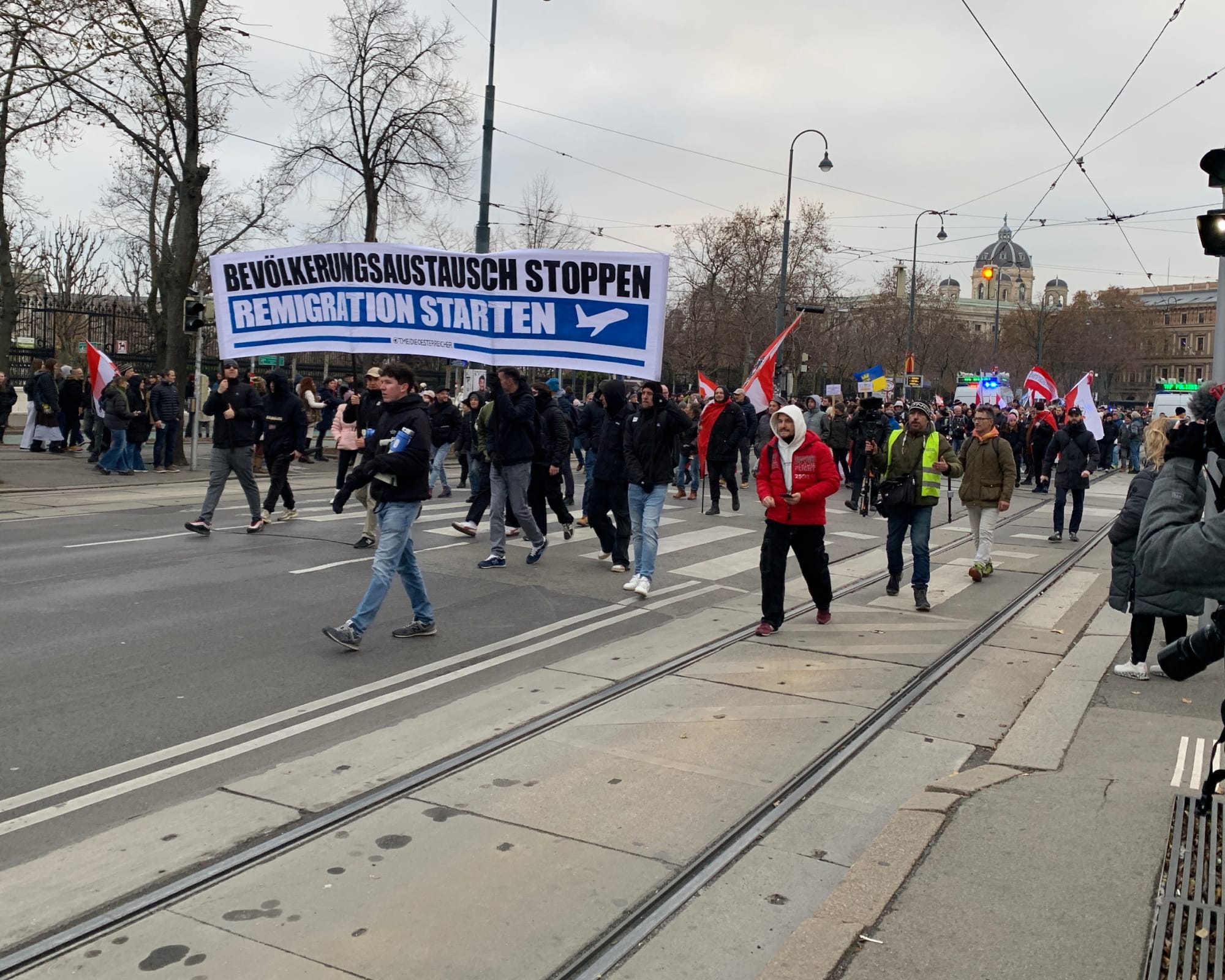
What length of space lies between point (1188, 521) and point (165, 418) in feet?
65.0

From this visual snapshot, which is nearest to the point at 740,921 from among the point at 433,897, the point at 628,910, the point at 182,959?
the point at 628,910

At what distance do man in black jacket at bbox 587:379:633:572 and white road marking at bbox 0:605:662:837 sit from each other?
251cm

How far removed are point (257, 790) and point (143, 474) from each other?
637 inches

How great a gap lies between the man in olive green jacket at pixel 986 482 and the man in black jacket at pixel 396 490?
6120 mm

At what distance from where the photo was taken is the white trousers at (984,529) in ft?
38.3

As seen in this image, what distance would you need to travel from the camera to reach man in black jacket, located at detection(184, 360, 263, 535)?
39.0 feet

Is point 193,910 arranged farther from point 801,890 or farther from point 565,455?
point 565,455

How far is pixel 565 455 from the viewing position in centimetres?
1197

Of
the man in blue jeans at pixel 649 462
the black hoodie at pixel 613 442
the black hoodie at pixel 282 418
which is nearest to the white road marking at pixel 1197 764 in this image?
the man in blue jeans at pixel 649 462

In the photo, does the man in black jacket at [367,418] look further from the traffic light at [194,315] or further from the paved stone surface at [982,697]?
the traffic light at [194,315]

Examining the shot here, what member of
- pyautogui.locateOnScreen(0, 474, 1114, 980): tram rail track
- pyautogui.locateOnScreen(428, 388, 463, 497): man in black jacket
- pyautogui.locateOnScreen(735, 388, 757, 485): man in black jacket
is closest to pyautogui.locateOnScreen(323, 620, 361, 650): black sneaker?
pyautogui.locateOnScreen(0, 474, 1114, 980): tram rail track

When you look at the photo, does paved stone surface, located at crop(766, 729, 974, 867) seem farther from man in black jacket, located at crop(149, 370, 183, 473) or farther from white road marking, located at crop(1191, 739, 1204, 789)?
man in black jacket, located at crop(149, 370, 183, 473)

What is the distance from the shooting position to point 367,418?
13141 mm

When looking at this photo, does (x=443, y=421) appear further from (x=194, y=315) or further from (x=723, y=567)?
(x=194, y=315)
